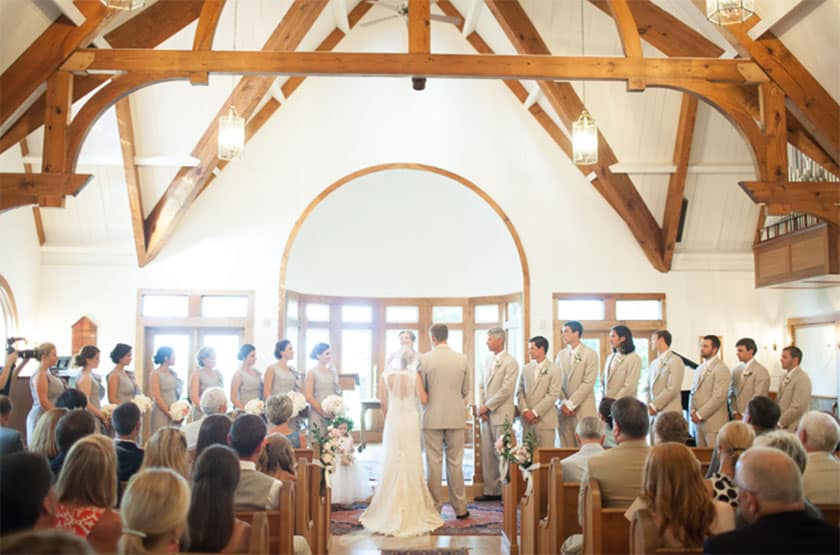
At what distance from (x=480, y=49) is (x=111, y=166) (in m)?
4.93

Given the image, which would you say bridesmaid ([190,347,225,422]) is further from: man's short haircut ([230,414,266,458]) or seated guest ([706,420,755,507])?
seated guest ([706,420,755,507])

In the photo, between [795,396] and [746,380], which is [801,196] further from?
[746,380]

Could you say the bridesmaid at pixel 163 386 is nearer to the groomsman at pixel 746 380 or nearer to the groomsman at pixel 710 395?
the groomsman at pixel 710 395

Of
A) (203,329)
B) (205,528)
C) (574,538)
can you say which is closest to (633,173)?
(203,329)

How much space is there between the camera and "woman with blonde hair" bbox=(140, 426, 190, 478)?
351 centimetres

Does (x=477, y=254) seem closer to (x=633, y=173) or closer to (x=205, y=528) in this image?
(x=633, y=173)

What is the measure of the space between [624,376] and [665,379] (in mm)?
468

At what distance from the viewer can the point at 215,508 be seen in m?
2.84

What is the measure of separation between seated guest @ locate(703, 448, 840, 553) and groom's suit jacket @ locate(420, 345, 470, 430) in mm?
4153

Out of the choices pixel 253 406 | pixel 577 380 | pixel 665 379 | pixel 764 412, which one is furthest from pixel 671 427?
pixel 253 406

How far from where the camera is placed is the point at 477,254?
40.5 feet

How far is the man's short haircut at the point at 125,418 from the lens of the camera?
13.5ft

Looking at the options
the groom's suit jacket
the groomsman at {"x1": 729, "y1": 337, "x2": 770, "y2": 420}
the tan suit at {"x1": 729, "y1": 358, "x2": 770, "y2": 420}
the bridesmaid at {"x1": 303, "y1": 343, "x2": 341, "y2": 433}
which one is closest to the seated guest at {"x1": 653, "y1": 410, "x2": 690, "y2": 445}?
the groom's suit jacket

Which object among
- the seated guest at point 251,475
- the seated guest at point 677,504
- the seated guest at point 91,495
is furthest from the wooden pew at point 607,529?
the seated guest at point 91,495
